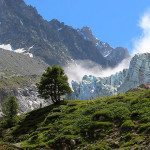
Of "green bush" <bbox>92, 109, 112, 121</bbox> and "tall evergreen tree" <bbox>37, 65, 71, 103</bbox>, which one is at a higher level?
"tall evergreen tree" <bbox>37, 65, 71, 103</bbox>

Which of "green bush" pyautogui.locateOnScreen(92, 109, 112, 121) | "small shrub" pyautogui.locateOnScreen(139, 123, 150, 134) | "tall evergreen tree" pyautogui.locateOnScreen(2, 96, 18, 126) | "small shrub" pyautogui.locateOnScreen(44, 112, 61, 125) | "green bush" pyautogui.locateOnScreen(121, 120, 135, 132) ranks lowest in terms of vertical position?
"small shrub" pyautogui.locateOnScreen(139, 123, 150, 134)

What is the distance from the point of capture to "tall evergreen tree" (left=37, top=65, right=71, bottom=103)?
85456mm

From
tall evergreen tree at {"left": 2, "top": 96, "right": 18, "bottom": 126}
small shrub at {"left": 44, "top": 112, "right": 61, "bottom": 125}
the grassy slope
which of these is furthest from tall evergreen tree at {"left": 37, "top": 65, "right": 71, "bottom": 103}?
the grassy slope

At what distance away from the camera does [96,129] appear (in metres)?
50.4

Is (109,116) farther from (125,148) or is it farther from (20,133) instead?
(20,133)

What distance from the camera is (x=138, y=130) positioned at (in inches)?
1796

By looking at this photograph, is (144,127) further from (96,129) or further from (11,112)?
(11,112)

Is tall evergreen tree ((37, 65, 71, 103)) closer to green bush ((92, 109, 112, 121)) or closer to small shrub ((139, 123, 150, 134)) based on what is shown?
green bush ((92, 109, 112, 121))

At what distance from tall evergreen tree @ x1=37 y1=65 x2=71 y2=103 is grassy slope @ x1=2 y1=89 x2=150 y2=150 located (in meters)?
19.0

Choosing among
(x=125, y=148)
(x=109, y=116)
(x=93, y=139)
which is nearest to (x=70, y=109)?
(x=109, y=116)

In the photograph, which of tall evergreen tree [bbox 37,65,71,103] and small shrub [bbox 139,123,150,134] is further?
tall evergreen tree [bbox 37,65,71,103]

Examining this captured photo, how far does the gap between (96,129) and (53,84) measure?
3725 centimetres

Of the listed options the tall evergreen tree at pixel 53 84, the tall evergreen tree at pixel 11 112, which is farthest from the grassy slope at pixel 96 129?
the tall evergreen tree at pixel 53 84

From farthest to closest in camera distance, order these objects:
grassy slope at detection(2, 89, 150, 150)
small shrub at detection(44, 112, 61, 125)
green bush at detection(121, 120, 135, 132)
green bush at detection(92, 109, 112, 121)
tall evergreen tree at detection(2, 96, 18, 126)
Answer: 1. tall evergreen tree at detection(2, 96, 18, 126)
2. small shrub at detection(44, 112, 61, 125)
3. green bush at detection(92, 109, 112, 121)
4. green bush at detection(121, 120, 135, 132)
5. grassy slope at detection(2, 89, 150, 150)
